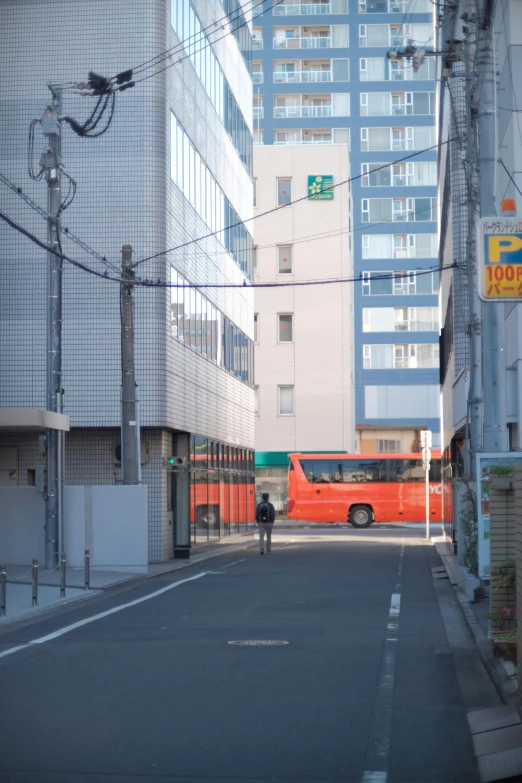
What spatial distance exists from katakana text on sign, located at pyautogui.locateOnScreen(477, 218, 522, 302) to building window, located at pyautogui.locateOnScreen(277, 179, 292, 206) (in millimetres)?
47926

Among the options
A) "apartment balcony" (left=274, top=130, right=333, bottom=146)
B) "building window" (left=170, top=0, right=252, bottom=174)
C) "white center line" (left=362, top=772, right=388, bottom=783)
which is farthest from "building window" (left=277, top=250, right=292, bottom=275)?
"white center line" (left=362, top=772, right=388, bottom=783)

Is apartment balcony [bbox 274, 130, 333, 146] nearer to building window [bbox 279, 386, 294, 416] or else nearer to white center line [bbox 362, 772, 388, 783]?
building window [bbox 279, 386, 294, 416]

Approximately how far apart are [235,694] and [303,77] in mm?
68680

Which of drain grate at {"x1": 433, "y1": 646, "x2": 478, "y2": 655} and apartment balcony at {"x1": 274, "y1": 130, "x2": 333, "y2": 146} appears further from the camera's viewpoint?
apartment balcony at {"x1": 274, "y1": 130, "x2": 333, "y2": 146}

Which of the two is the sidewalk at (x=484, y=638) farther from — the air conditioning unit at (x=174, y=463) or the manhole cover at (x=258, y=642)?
the air conditioning unit at (x=174, y=463)

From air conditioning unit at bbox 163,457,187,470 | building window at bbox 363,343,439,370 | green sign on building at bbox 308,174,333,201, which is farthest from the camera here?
building window at bbox 363,343,439,370

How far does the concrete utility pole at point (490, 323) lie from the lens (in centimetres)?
1708

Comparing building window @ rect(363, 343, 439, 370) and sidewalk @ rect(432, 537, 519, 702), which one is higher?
building window @ rect(363, 343, 439, 370)

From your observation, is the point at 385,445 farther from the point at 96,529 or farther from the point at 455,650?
the point at 455,650

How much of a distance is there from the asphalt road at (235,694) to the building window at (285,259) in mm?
42528

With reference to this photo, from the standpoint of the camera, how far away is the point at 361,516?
49312 millimetres

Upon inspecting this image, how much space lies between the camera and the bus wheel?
4922cm

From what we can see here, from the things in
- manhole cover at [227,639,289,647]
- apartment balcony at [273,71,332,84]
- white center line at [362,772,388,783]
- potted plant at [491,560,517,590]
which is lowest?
manhole cover at [227,639,289,647]

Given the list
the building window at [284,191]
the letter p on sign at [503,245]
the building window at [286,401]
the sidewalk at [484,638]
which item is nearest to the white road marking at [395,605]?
the sidewalk at [484,638]
